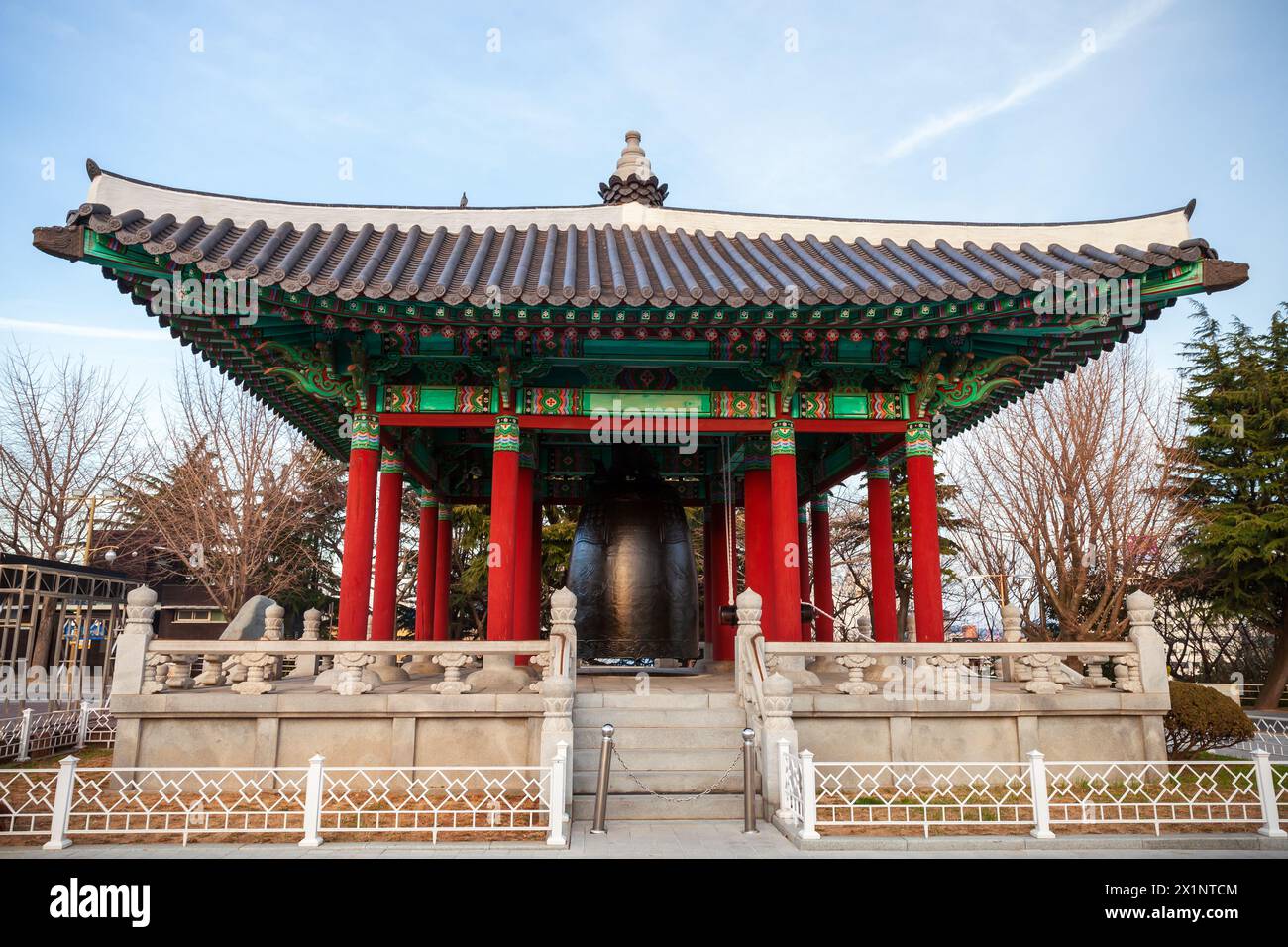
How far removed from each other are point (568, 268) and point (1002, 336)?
6.03m

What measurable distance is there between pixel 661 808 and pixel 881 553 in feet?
20.1

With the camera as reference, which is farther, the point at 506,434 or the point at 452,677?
the point at 506,434

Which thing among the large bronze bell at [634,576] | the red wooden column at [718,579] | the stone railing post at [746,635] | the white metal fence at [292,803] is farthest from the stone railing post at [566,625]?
the red wooden column at [718,579]

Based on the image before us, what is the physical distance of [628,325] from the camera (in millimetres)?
9875

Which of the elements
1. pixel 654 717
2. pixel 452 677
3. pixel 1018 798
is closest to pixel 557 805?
pixel 654 717

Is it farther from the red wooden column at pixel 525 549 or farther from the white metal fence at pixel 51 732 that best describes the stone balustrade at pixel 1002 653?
the white metal fence at pixel 51 732

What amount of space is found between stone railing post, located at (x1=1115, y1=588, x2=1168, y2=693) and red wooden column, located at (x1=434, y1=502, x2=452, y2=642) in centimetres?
1096

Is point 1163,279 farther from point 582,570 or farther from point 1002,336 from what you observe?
point 582,570

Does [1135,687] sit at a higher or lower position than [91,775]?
higher

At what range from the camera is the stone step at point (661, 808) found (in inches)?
316

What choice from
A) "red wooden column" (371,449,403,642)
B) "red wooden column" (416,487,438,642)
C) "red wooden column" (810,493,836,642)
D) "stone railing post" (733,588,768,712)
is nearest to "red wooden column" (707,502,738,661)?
"red wooden column" (810,493,836,642)

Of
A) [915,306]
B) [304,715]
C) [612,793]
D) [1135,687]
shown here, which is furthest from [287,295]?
[1135,687]

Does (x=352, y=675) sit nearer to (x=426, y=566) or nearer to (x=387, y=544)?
(x=387, y=544)

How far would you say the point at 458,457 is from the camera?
50.2 ft
